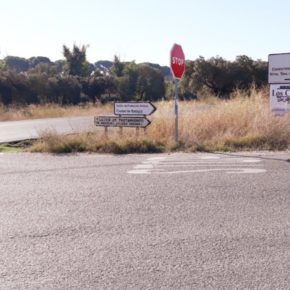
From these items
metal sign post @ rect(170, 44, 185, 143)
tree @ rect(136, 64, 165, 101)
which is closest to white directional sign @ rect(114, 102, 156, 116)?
metal sign post @ rect(170, 44, 185, 143)

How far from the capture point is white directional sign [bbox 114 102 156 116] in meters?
13.3

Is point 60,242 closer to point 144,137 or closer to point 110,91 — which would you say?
point 144,137

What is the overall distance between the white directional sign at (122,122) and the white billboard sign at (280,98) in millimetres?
3861

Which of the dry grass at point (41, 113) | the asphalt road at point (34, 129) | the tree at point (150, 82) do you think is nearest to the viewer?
the asphalt road at point (34, 129)

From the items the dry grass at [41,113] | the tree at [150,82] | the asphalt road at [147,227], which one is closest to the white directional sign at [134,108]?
the asphalt road at [147,227]

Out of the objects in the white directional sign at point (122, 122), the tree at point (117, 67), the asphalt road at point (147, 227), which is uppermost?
the tree at point (117, 67)

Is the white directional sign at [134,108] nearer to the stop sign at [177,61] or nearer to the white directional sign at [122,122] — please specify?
the white directional sign at [122,122]

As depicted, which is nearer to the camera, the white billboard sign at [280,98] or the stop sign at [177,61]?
the stop sign at [177,61]

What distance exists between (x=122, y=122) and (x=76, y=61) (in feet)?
181

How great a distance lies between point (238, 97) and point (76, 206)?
11.8 m

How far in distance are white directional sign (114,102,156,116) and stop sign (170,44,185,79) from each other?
1.07m

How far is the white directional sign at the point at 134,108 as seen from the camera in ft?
43.6

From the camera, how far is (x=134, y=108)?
1350 centimetres

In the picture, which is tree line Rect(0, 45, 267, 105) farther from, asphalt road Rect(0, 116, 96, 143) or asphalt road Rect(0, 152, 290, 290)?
asphalt road Rect(0, 152, 290, 290)
